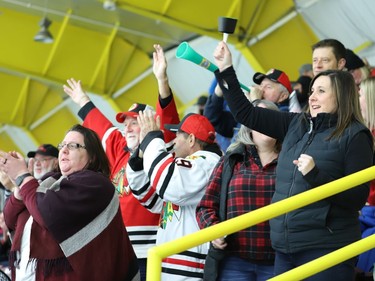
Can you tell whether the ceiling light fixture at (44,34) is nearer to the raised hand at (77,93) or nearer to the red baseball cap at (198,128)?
the raised hand at (77,93)

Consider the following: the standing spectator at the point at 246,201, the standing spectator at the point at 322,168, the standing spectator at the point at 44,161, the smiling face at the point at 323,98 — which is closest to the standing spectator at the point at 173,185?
the standing spectator at the point at 246,201

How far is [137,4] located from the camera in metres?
12.6

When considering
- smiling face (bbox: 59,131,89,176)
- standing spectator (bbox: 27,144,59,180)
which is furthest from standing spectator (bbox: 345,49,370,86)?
standing spectator (bbox: 27,144,59,180)

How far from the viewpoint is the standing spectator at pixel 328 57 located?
5.28 meters

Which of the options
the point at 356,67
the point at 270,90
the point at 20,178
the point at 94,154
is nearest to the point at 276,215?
the point at 94,154

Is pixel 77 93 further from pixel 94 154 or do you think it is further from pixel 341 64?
pixel 341 64

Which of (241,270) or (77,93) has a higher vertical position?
(77,93)

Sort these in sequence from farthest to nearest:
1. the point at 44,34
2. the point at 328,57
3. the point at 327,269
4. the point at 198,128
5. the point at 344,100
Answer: the point at 44,34, the point at 328,57, the point at 198,128, the point at 344,100, the point at 327,269

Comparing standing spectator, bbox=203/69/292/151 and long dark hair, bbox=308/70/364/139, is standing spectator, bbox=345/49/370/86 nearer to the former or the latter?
standing spectator, bbox=203/69/292/151

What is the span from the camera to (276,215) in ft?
10.8

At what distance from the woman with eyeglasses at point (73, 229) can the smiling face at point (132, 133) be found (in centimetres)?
104

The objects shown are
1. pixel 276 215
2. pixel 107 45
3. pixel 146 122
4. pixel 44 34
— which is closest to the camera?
pixel 276 215

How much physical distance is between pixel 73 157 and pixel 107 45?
11377 millimetres

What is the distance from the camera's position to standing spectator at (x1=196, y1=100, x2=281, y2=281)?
4.22 m
